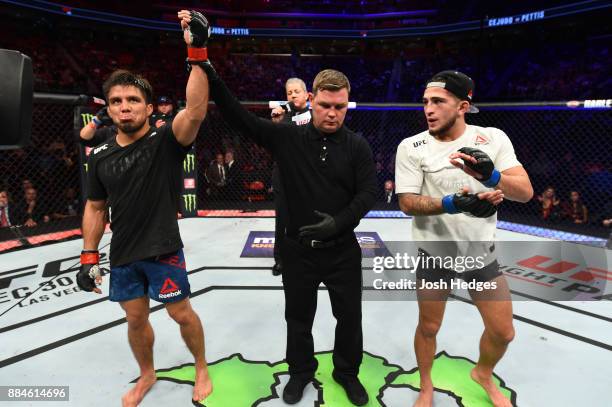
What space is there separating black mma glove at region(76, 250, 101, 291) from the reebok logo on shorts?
37 cm

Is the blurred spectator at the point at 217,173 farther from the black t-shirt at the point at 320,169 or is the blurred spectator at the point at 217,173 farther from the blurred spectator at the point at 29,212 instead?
the black t-shirt at the point at 320,169

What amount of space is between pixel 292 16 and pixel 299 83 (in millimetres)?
13134

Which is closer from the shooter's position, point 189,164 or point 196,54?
point 196,54

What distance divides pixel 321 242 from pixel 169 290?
2.52 ft

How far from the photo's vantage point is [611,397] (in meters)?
1.90

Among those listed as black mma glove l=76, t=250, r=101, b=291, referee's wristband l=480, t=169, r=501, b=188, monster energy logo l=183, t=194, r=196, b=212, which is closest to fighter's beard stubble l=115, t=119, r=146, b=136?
black mma glove l=76, t=250, r=101, b=291

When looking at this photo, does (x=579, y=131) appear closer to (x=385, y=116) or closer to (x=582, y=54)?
(x=582, y=54)

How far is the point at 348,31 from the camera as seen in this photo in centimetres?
1266

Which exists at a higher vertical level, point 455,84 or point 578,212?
point 455,84

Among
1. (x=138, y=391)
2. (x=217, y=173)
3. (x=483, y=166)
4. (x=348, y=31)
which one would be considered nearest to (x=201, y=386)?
(x=138, y=391)

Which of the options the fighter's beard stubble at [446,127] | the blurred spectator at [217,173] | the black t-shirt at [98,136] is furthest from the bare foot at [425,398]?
the blurred spectator at [217,173]

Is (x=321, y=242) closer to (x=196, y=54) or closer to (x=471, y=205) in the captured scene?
(x=471, y=205)

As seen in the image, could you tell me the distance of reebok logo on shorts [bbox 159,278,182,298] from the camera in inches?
67.9

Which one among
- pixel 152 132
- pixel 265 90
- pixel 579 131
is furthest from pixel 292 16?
pixel 152 132
